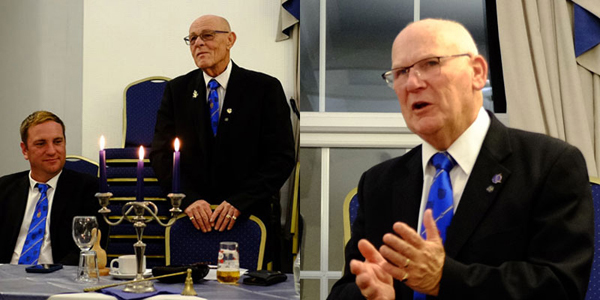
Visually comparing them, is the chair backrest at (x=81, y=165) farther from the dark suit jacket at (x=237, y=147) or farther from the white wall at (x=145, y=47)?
the dark suit jacket at (x=237, y=147)

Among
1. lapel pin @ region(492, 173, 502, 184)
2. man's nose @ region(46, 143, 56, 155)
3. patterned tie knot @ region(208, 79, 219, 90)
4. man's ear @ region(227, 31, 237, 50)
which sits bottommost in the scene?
lapel pin @ region(492, 173, 502, 184)

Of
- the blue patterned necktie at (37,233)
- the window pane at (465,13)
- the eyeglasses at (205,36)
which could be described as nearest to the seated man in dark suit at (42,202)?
the blue patterned necktie at (37,233)

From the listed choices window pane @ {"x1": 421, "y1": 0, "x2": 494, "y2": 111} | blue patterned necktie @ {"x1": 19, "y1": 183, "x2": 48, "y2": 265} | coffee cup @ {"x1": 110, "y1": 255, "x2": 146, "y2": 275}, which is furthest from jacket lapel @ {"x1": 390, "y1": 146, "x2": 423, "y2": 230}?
blue patterned necktie @ {"x1": 19, "y1": 183, "x2": 48, "y2": 265}

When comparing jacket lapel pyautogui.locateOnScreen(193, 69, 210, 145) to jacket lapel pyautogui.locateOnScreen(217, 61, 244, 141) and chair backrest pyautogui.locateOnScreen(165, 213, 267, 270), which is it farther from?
chair backrest pyautogui.locateOnScreen(165, 213, 267, 270)

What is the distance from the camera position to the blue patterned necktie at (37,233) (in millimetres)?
1596

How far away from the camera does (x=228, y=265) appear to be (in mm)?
1435

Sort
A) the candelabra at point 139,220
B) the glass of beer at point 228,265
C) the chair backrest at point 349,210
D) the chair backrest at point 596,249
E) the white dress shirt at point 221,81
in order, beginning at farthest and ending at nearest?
the white dress shirt at point 221,81, the glass of beer at point 228,265, the candelabra at point 139,220, the chair backrest at point 596,249, the chair backrest at point 349,210

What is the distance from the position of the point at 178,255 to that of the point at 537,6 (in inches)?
43.7

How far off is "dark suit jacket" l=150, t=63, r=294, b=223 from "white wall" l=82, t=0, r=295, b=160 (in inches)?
6.0

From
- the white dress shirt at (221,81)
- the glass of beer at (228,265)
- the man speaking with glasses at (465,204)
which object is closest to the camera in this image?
the man speaking with glasses at (465,204)

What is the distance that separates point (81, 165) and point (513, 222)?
1.25 m

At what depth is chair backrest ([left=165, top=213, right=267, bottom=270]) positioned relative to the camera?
5.31ft

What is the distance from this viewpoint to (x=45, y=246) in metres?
1.62

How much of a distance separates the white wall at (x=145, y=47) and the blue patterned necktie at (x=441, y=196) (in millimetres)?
950
